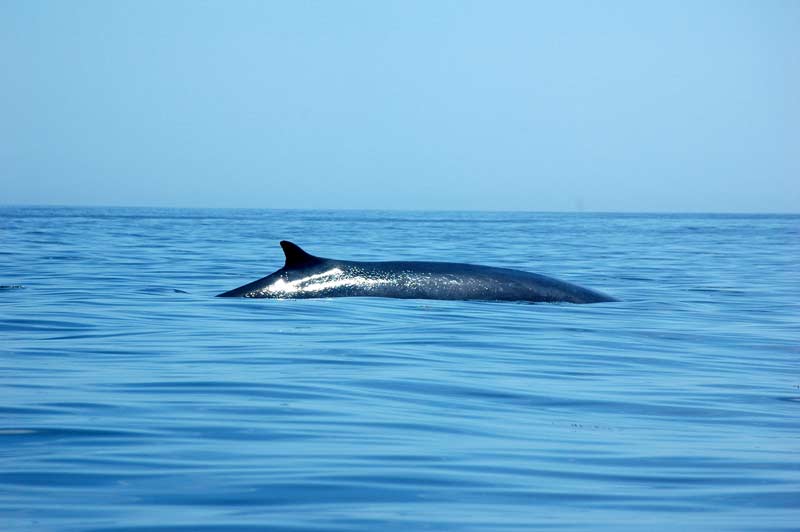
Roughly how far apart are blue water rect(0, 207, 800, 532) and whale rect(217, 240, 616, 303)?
275 millimetres

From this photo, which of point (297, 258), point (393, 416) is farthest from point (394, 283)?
point (393, 416)

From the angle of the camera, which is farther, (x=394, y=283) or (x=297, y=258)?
(x=394, y=283)

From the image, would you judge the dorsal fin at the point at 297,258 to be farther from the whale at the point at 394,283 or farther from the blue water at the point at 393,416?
the blue water at the point at 393,416

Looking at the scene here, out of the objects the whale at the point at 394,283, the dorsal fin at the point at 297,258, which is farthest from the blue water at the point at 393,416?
the dorsal fin at the point at 297,258

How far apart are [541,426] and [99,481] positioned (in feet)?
7.88

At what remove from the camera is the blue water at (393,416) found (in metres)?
4.29

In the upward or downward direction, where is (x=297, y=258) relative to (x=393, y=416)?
upward

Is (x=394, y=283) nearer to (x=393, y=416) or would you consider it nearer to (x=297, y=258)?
(x=297, y=258)

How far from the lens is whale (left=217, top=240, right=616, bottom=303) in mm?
13461

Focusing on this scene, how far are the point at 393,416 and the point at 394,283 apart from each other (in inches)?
286

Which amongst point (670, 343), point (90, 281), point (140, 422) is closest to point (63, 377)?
point (140, 422)

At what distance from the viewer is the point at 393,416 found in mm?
6301

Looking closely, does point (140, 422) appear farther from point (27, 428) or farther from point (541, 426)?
point (541, 426)

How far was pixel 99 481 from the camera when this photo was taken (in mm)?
4547
